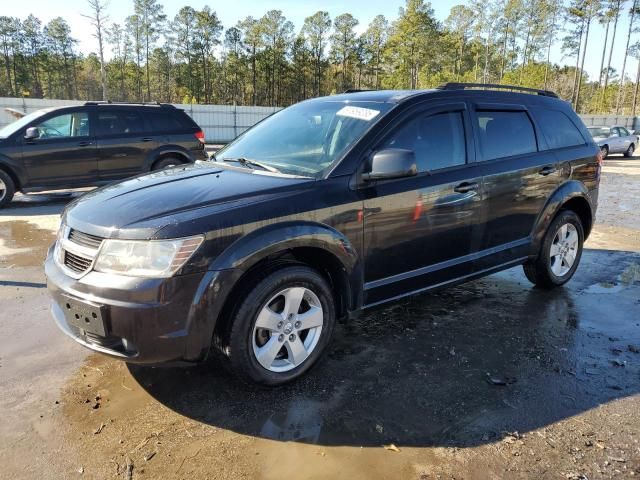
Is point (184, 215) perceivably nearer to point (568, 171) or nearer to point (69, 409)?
point (69, 409)

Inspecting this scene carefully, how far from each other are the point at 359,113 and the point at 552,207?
229 cm

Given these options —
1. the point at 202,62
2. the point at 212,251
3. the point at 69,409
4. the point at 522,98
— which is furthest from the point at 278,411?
the point at 202,62

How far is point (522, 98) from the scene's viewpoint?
15.9 feet

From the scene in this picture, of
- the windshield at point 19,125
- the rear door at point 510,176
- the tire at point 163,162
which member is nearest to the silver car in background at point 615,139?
the tire at point 163,162

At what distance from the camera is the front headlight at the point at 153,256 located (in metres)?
2.71

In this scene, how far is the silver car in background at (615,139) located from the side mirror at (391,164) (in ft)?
82.3

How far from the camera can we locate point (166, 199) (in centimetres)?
302

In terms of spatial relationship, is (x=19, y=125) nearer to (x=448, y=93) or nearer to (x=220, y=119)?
(x=448, y=93)

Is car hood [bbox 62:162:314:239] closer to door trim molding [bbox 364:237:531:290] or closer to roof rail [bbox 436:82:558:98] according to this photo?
door trim molding [bbox 364:237:531:290]

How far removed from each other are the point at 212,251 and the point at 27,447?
1415mm

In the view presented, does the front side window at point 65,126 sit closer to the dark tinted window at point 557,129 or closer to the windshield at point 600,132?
the dark tinted window at point 557,129

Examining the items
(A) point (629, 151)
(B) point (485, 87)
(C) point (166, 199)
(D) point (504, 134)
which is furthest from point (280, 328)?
(A) point (629, 151)

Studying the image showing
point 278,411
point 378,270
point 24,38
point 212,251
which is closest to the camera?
point 212,251

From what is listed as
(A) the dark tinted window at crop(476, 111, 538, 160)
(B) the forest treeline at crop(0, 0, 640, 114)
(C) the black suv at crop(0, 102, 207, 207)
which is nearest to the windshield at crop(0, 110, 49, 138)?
(C) the black suv at crop(0, 102, 207, 207)
